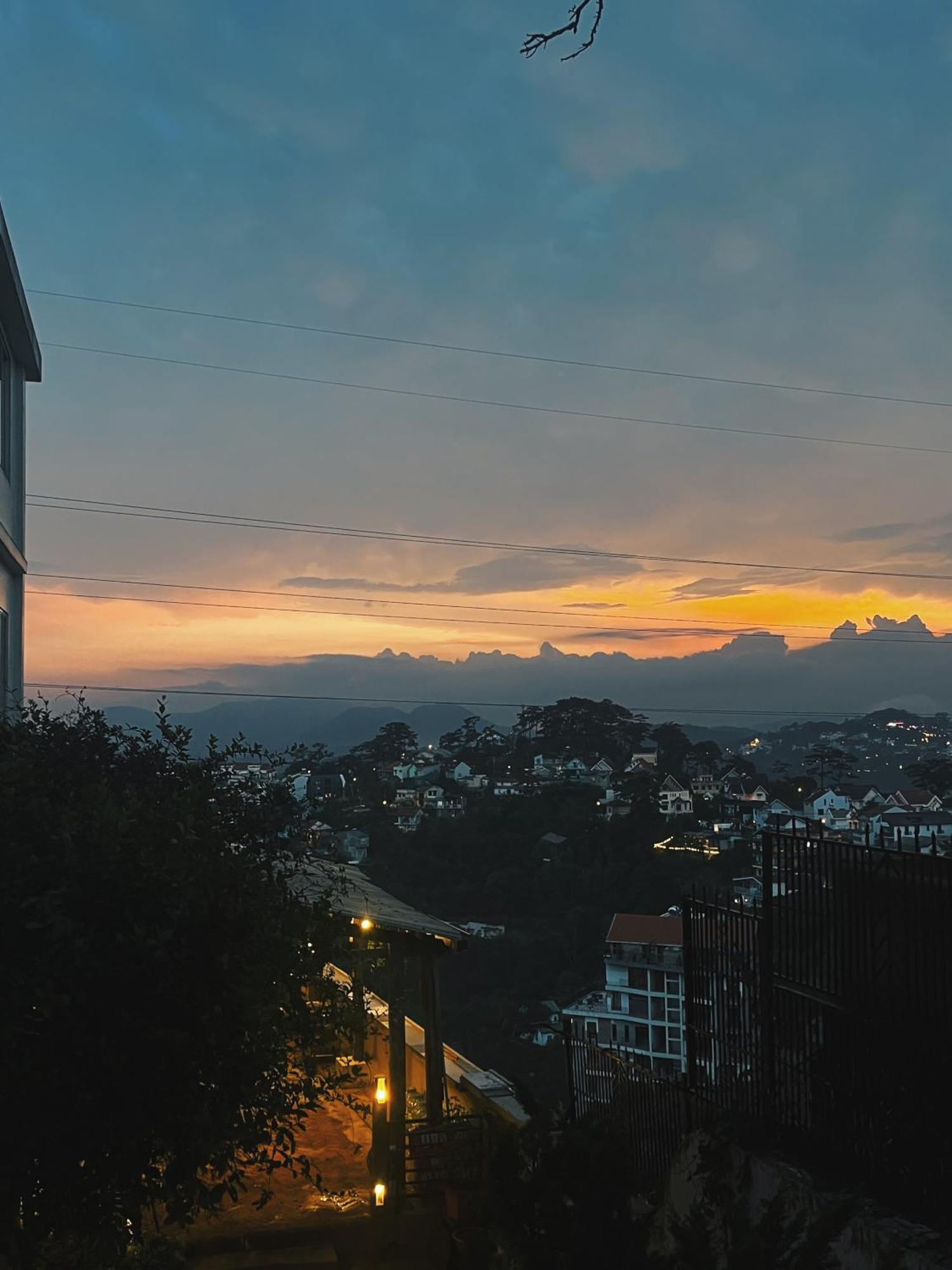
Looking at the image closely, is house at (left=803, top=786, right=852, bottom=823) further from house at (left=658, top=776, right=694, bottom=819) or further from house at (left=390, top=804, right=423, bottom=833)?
house at (left=390, top=804, right=423, bottom=833)

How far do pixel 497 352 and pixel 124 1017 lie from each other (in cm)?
2175

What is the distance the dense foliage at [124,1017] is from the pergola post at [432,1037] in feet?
13.8

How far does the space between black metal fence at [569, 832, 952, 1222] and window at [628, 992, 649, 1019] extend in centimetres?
3025

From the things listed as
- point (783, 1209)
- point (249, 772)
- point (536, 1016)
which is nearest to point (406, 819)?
point (536, 1016)

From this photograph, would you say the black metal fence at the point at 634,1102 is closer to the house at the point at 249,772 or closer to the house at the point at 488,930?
the house at the point at 249,772

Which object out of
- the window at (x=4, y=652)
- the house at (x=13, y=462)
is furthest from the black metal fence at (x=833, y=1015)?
the window at (x=4, y=652)

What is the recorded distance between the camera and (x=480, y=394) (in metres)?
26.7

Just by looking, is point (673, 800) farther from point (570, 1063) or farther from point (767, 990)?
point (767, 990)

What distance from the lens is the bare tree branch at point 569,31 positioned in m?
2.90

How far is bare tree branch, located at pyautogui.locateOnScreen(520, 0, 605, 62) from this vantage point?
2.90 meters

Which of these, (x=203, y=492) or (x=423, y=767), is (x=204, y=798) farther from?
(x=423, y=767)

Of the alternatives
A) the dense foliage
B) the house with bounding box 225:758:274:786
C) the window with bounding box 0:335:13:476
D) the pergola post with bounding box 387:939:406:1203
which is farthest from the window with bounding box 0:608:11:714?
the dense foliage

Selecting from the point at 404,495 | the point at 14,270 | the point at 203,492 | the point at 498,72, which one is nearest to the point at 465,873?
the point at 404,495

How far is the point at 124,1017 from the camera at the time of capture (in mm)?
5027
